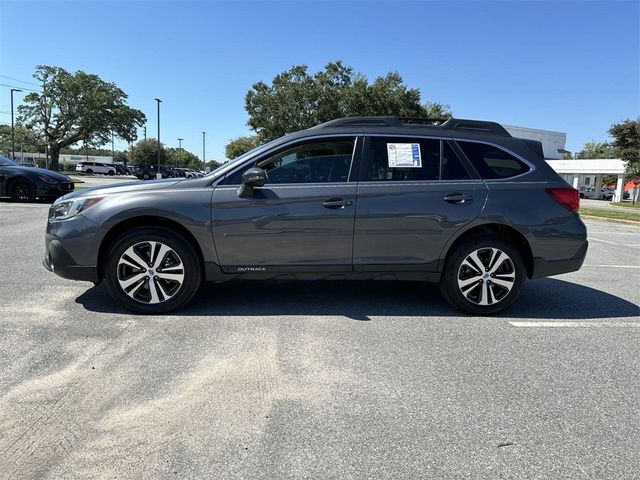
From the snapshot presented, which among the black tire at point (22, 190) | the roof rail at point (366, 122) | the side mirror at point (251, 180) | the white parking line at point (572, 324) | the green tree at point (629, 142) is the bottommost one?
the white parking line at point (572, 324)

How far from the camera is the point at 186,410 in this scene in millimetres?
2922

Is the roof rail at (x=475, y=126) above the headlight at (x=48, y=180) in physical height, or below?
above

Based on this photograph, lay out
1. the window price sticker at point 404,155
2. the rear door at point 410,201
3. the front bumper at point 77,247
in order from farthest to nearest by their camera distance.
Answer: the window price sticker at point 404,155 < the rear door at point 410,201 < the front bumper at point 77,247

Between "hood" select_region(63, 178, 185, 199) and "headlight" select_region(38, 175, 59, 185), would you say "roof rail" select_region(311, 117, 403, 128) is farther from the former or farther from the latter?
"headlight" select_region(38, 175, 59, 185)

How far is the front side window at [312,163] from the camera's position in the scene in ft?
15.4

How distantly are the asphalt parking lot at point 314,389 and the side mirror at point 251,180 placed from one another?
3.88ft

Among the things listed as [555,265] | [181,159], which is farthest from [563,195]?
[181,159]

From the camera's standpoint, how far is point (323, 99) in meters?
38.5

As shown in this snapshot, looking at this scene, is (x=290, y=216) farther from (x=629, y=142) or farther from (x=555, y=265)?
(x=629, y=142)

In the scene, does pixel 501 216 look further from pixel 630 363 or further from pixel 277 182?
pixel 277 182

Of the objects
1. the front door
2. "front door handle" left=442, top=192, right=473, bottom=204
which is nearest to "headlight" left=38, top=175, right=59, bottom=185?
the front door

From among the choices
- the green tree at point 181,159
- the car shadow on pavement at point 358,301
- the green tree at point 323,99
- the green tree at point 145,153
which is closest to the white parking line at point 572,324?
the car shadow on pavement at point 358,301

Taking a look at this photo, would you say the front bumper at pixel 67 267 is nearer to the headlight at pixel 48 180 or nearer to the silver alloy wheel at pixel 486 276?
the silver alloy wheel at pixel 486 276

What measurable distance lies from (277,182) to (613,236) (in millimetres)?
11830
